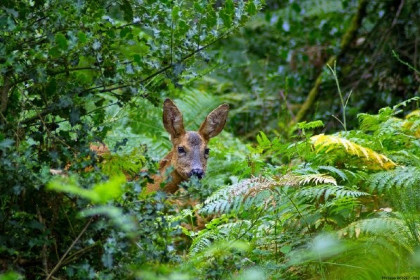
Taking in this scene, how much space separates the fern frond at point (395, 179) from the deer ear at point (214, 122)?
7.25ft

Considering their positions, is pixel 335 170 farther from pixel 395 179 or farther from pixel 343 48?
pixel 343 48

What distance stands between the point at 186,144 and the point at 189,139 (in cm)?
6

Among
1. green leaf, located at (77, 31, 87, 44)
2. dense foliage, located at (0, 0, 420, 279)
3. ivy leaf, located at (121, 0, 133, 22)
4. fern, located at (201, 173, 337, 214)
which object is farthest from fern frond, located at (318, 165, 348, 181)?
green leaf, located at (77, 31, 87, 44)

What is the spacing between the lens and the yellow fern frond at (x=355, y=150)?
4562 mm

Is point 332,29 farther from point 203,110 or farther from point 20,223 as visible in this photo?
point 20,223

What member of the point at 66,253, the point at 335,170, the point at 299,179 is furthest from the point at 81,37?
the point at 335,170

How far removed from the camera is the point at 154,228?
3.22 metres

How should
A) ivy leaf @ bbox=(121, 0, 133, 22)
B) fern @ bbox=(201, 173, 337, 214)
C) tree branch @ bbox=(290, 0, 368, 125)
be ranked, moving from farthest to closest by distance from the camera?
tree branch @ bbox=(290, 0, 368, 125) → fern @ bbox=(201, 173, 337, 214) → ivy leaf @ bbox=(121, 0, 133, 22)

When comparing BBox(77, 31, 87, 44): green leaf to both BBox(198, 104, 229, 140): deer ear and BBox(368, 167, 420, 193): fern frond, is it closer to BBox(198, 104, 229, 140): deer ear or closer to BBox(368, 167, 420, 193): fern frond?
BBox(368, 167, 420, 193): fern frond

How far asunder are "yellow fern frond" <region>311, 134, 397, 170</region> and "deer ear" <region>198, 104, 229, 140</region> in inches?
67.0

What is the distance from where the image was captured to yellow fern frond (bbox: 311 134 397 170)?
4.56 meters

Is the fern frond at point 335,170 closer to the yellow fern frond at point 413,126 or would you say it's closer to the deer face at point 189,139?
the yellow fern frond at point 413,126

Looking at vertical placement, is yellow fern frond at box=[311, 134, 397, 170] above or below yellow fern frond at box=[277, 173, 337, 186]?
above

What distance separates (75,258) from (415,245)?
5.22 feet
